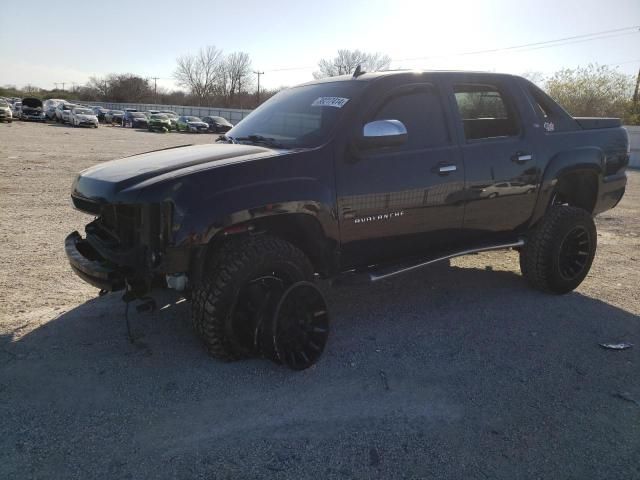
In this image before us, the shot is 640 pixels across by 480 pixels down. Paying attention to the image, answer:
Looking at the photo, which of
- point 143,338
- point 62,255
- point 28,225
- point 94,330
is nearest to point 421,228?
point 143,338

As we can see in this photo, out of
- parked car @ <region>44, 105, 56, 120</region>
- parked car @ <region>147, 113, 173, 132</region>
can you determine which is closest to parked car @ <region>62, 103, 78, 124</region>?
parked car @ <region>44, 105, 56, 120</region>

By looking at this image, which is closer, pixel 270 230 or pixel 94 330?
pixel 270 230

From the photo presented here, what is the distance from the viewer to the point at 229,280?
3143mm

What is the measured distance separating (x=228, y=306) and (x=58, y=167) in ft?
37.4

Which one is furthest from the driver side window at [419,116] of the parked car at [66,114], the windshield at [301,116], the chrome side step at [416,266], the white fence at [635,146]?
the parked car at [66,114]

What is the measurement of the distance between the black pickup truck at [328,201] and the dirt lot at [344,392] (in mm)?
408

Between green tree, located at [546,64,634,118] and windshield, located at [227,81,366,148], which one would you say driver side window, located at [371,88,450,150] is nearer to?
windshield, located at [227,81,366,148]

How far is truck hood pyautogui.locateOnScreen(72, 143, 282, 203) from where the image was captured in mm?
3045

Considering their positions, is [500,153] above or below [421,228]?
above

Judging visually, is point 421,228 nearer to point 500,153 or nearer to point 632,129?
point 500,153

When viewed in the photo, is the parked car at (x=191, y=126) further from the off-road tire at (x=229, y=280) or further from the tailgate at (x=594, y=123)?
the off-road tire at (x=229, y=280)

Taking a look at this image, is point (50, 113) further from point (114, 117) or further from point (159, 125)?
point (159, 125)

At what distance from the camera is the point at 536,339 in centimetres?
399

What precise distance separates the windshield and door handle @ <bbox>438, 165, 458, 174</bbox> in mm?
863
